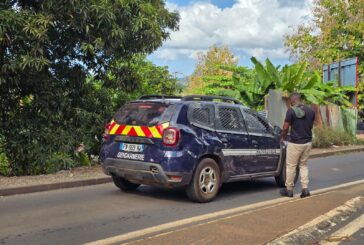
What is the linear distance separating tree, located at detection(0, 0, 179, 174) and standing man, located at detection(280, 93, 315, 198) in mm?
4073

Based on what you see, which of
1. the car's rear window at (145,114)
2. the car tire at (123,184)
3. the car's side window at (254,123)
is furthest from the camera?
the car's side window at (254,123)

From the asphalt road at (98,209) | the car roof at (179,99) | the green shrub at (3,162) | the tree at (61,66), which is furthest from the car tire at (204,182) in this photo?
the green shrub at (3,162)

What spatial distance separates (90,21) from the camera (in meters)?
10.5

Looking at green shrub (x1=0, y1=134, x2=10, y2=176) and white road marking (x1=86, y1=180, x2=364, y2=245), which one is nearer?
white road marking (x1=86, y1=180, x2=364, y2=245)

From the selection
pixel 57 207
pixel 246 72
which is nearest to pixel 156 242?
pixel 57 207

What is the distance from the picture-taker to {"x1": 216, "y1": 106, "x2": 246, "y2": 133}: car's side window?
8.88m

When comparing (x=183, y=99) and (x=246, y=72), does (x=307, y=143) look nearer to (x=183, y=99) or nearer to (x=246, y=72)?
(x=183, y=99)

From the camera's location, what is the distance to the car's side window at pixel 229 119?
888cm

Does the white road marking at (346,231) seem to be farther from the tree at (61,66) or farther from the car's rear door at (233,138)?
the tree at (61,66)

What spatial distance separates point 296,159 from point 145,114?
9.06 ft

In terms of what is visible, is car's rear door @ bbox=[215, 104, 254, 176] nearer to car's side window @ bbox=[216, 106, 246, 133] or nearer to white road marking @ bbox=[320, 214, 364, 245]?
car's side window @ bbox=[216, 106, 246, 133]

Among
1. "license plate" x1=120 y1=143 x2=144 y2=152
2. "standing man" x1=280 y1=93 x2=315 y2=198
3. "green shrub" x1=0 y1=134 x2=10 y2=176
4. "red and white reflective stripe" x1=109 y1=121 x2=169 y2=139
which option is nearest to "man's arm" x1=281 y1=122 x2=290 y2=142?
"standing man" x1=280 y1=93 x2=315 y2=198

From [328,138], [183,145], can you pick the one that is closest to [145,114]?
[183,145]

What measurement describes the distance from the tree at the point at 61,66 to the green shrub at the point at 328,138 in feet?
31.7
